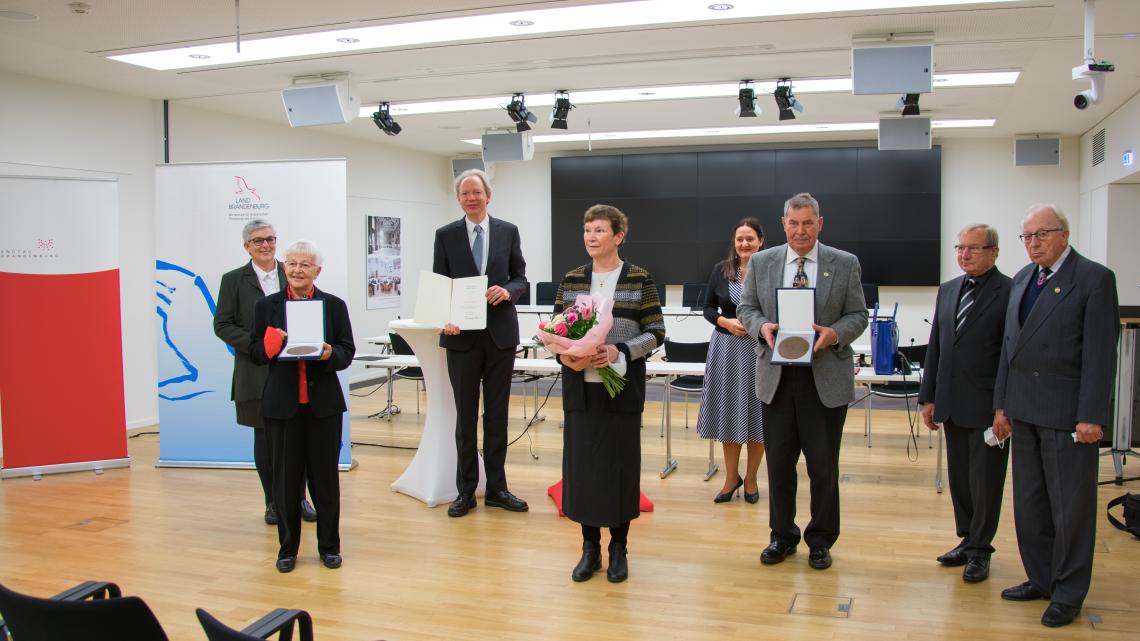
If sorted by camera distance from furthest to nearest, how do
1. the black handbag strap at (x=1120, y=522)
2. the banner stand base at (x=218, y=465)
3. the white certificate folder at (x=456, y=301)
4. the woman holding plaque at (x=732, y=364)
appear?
the banner stand base at (x=218, y=465)
the woman holding plaque at (x=732, y=364)
the white certificate folder at (x=456, y=301)
the black handbag strap at (x=1120, y=522)

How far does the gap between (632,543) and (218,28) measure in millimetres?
4320

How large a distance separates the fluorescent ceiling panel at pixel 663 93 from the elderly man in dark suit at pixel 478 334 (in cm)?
363

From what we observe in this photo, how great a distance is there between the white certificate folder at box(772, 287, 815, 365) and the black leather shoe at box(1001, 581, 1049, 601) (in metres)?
1.27

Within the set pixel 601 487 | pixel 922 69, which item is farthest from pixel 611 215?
pixel 922 69

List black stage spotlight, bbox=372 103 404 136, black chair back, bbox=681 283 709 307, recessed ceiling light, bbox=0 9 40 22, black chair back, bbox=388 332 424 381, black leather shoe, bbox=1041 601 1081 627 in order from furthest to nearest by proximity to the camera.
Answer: black chair back, bbox=681 283 709 307, black stage spotlight, bbox=372 103 404 136, black chair back, bbox=388 332 424 381, recessed ceiling light, bbox=0 9 40 22, black leather shoe, bbox=1041 601 1081 627

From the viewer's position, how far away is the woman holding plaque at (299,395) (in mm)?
3830

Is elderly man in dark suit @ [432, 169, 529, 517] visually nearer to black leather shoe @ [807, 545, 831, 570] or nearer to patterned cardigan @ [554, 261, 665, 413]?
patterned cardigan @ [554, 261, 665, 413]

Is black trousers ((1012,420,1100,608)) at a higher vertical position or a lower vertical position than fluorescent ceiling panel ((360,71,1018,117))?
lower

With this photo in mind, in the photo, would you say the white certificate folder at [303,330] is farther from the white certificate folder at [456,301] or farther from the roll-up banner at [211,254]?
the roll-up banner at [211,254]

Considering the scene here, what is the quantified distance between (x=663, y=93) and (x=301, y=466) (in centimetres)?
554

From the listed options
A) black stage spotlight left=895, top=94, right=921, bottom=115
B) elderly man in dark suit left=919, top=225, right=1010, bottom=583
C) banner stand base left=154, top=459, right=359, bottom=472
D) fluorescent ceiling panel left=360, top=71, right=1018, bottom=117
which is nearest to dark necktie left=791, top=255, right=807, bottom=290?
elderly man in dark suit left=919, top=225, right=1010, bottom=583

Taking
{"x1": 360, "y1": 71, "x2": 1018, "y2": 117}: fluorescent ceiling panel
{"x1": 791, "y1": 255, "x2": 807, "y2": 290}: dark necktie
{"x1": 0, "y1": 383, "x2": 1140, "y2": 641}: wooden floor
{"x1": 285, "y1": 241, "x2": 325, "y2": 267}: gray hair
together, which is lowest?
{"x1": 0, "y1": 383, "x2": 1140, "y2": 641}: wooden floor

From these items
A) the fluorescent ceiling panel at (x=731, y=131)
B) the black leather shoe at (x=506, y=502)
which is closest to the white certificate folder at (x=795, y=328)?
the black leather shoe at (x=506, y=502)

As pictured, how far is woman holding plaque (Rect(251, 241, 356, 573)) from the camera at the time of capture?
383cm
